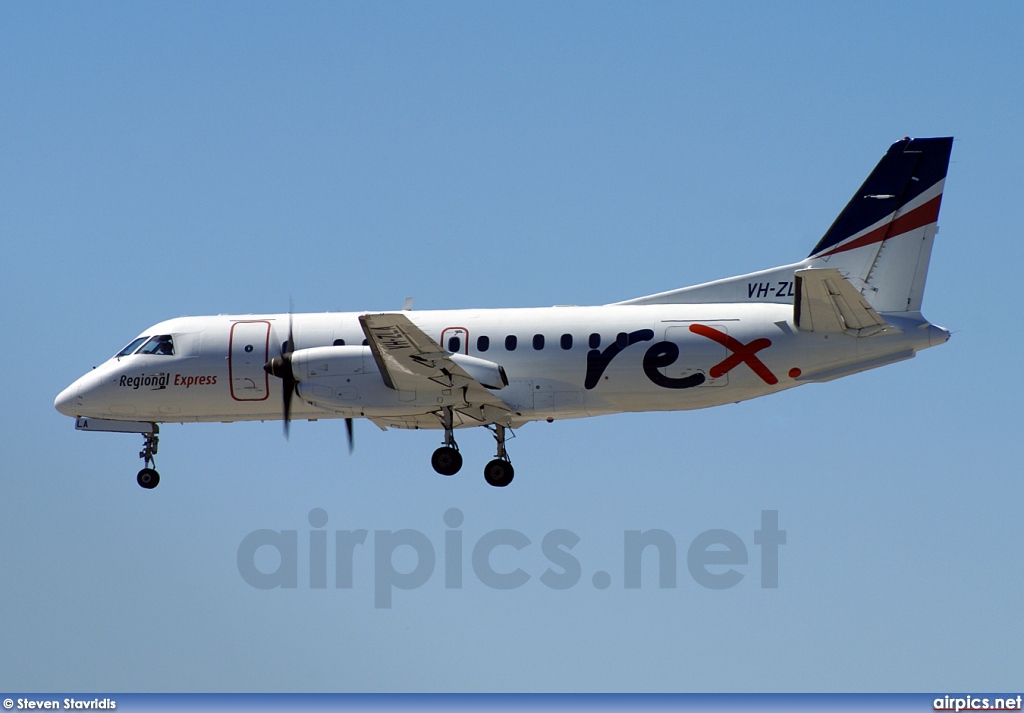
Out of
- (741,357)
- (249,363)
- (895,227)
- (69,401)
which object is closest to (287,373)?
(249,363)

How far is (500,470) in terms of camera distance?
33.2m

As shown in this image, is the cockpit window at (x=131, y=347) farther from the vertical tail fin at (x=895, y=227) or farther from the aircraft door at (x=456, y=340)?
the vertical tail fin at (x=895, y=227)

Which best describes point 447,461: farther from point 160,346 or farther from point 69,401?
point 69,401

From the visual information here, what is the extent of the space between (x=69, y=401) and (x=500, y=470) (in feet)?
37.0

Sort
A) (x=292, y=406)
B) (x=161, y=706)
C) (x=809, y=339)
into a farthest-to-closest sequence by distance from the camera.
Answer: (x=292, y=406) → (x=809, y=339) → (x=161, y=706)

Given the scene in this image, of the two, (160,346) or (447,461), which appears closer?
(447,461)

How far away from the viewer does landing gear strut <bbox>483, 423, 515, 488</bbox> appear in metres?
33.1

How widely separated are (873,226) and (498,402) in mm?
9479

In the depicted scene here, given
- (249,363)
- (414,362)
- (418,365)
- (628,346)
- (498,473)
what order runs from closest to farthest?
(414,362), (418,365), (628,346), (498,473), (249,363)

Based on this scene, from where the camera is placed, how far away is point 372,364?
3209 centimetres

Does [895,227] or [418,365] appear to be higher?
[895,227]

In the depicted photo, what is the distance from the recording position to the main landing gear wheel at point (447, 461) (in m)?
32.8

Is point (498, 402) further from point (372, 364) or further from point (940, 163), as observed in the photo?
point (940, 163)

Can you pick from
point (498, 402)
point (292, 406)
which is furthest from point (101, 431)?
point (498, 402)
